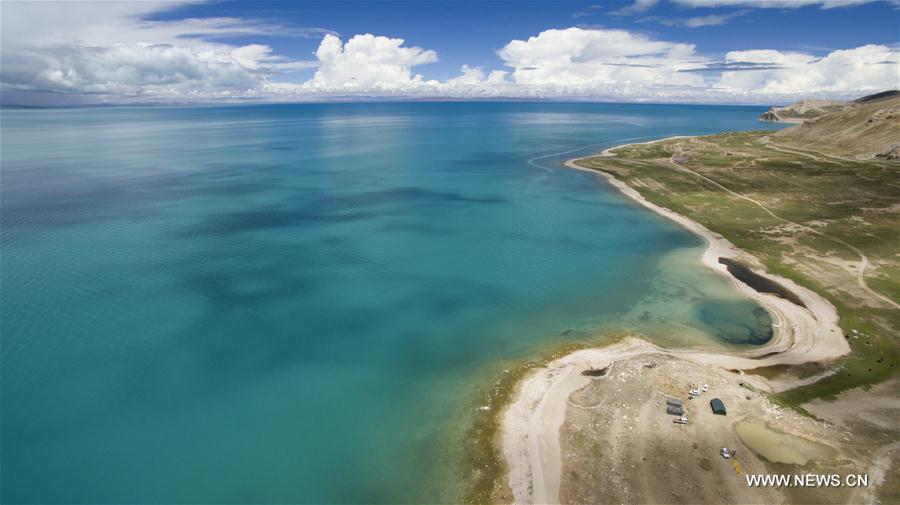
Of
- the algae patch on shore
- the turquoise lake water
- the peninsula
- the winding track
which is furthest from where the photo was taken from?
the winding track

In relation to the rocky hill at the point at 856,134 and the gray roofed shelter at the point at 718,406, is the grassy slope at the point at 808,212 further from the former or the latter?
the rocky hill at the point at 856,134

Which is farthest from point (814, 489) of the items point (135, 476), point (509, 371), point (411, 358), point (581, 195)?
point (581, 195)

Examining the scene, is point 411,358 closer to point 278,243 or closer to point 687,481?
point 687,481

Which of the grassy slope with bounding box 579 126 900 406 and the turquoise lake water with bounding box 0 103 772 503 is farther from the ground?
Result: the grassy slope with bounding box 579 126 900 406

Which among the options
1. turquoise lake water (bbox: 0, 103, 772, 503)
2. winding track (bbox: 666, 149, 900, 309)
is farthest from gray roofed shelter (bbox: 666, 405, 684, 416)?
winding track (bbox: 666, 149, 900, 309)

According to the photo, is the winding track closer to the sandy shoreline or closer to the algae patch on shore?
the sandy shoreline

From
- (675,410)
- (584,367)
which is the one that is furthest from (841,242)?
(675,410)
